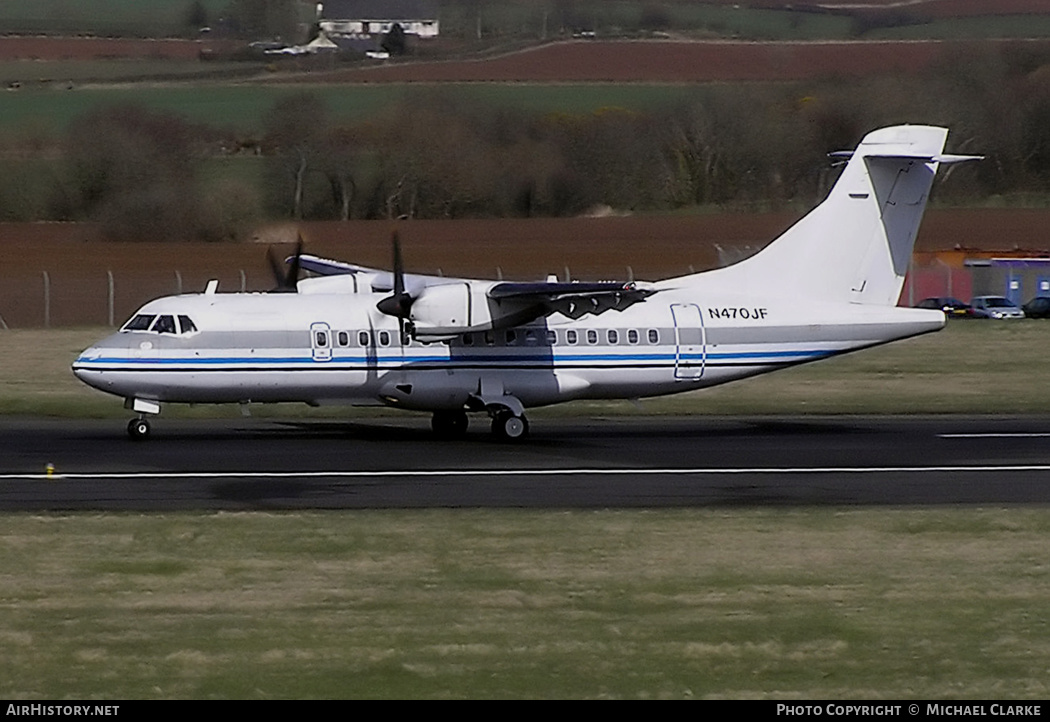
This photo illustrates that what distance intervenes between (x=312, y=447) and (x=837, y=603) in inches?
502

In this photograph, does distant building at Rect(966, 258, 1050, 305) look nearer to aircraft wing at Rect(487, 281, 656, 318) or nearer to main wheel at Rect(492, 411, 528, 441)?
aircraft wing at Rect(487, 281, 656, 318)

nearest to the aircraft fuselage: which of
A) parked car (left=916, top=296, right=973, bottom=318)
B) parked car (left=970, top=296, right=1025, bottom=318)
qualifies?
parked car (left=916, top=296, right=973, bottom=318)

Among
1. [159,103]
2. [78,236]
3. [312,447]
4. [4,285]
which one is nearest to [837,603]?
[312,447]

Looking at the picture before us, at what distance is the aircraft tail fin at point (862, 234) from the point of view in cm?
2769

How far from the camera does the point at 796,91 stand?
6219cm

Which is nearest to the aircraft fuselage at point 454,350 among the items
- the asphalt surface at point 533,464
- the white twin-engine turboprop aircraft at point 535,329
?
the white twin-engine turboprop aircraft at point 535,329

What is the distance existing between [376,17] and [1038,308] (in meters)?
36.1

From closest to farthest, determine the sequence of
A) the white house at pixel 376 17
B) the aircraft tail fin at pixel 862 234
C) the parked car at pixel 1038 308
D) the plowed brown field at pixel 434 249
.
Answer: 1. the aircraft tail fin at pixel 862 234
2. the plowed brown field at pixel 434 249
3. the parked car at pixel 1038 308
4. the white house at pixel 376 17

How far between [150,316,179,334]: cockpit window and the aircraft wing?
5.08 m

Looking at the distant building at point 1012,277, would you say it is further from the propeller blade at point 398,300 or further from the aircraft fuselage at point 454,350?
the propeller blade at point 398,300

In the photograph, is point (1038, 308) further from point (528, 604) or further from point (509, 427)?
point (528, 604)

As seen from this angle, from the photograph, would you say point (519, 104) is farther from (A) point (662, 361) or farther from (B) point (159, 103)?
(A) point (662, 361)

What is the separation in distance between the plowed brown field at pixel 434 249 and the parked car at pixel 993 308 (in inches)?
144

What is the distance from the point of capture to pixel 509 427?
2606 cm
